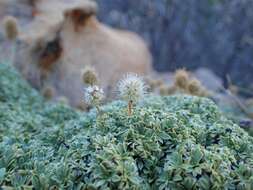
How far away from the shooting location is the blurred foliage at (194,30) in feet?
17.9

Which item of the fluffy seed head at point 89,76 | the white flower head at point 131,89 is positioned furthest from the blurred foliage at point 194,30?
the white flower head at point 131,89

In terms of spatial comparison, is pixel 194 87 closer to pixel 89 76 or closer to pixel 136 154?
pixel 89 76

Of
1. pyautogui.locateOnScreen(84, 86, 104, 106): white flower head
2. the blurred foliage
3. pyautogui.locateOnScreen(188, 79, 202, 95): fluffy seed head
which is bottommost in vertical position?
pyautogui.locateOnScreen(84, 86, 104, 106): white flower head

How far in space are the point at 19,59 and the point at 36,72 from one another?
199mm

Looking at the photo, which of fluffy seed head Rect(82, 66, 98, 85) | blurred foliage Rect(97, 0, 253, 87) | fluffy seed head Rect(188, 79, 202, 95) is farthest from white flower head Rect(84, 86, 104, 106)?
blurred foliage Rect(97, 0, 253, 87)

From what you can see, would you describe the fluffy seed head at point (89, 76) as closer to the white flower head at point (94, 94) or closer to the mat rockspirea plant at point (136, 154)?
the mat rockspirea plant at point (136, 154)

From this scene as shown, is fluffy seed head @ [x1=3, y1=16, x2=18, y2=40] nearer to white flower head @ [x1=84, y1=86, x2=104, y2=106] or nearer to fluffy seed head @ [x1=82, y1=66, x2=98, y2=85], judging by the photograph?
fluffy seed head @ [x1=82, y1=66, x2=98, y2=85]

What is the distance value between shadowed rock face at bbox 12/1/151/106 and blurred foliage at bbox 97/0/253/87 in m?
1.04

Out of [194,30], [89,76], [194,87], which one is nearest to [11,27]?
[89,76]

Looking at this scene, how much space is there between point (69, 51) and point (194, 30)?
2273 millimetres

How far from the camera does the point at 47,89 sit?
11.2 ft

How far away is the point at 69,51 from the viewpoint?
13.6ft

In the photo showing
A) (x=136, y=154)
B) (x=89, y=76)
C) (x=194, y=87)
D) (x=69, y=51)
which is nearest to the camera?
(x=136, y=154)

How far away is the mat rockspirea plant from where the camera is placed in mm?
1188
